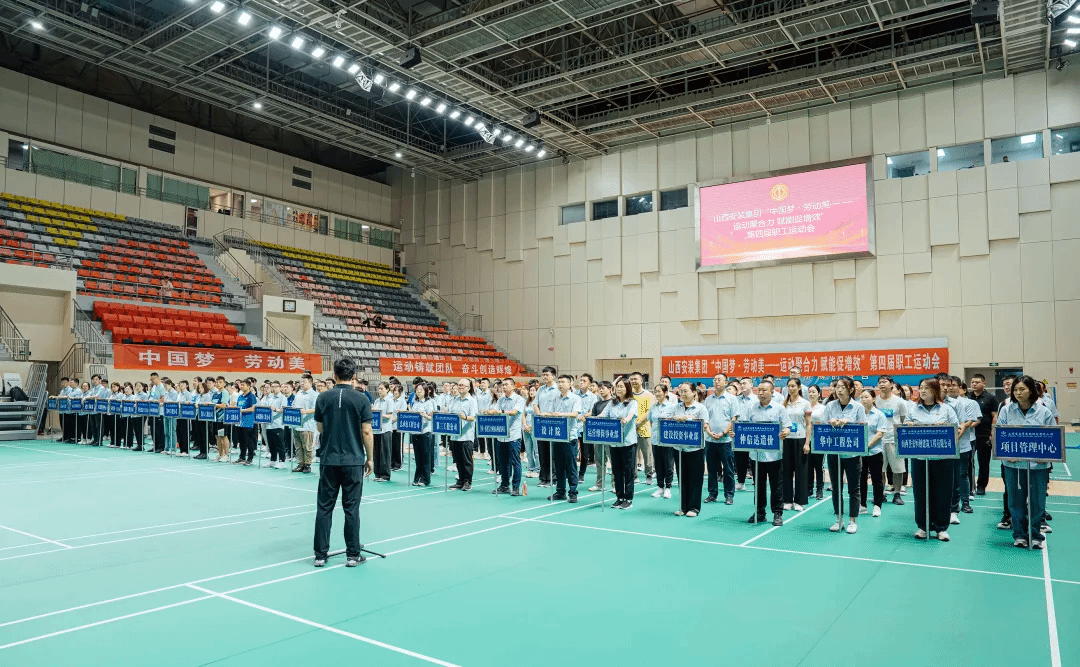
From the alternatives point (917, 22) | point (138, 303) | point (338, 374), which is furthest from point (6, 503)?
point (917, 22)

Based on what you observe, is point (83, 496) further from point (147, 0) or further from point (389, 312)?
point (389, 312)

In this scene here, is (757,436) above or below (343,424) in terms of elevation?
below

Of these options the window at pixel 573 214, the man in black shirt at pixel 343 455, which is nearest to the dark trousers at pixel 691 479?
the man in black shirt at pixel 343 455

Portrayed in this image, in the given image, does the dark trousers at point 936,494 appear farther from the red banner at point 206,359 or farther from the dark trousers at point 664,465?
the red banner at point 206,359

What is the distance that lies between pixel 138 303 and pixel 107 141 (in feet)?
25.1

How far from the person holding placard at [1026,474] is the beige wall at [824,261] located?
1534cm

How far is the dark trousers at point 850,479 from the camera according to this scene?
800cm

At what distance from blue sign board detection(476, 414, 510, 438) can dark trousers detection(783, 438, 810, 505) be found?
3.92 meters

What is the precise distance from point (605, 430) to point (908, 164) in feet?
58.4

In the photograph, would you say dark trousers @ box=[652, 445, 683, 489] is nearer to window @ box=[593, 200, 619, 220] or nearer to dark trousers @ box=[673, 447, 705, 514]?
dark trousers @ box=[673, 447, 705, 514]

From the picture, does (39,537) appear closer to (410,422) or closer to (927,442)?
(410,422)

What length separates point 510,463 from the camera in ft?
35.8

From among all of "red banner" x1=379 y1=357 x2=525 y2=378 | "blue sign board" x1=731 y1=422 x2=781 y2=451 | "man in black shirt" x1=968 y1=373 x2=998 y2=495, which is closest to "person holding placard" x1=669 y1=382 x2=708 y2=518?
"blue sign board" x1=731 y1=422 x2=781 y2=451

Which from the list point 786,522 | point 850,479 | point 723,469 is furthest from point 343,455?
point 850,479
